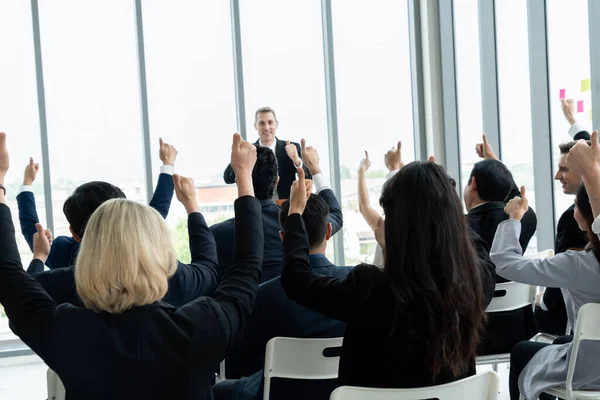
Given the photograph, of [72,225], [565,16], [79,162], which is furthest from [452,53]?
[72,225]

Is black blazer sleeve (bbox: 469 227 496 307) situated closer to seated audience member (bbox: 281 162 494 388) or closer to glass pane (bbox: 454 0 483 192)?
seated audience member (bbox: 281 162 494 388)

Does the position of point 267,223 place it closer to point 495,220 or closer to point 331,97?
point 495,220

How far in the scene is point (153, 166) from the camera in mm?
6051

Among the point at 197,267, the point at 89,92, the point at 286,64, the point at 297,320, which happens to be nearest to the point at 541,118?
the point at 286,64

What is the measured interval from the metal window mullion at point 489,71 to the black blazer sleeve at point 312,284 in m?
4.27

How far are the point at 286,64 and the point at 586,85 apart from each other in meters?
2.67

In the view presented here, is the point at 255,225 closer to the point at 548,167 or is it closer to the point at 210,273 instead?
the point at 210,273

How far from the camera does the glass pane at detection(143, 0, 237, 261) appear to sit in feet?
19.8

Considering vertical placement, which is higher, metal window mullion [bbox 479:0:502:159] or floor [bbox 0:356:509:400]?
metal window mullion [bbox 479:0:502:159]

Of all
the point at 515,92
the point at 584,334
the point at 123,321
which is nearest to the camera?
the point at 123,321

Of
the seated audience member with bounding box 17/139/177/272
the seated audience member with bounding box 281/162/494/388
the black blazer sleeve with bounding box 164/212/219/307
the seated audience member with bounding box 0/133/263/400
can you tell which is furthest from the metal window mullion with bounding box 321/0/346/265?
the seated audience member with bounding box 0/133/263/400

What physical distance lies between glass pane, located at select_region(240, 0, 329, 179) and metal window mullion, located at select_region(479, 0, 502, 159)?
145cm

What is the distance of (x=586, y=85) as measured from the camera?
4641mm

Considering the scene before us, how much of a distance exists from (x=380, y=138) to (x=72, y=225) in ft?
14.7
